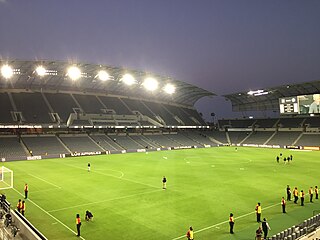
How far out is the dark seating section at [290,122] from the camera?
87394mm

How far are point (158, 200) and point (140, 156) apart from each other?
119 ft

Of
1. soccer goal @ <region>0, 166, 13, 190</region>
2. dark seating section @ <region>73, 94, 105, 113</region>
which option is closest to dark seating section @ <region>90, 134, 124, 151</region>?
dark seating section @ <region>73, 94, 105, 113</region>

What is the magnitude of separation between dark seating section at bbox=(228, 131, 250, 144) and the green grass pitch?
183ft

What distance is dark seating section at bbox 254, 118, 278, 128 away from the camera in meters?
95.5

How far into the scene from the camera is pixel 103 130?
79812mm

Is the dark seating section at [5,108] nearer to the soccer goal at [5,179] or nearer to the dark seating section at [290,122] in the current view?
the soccer goal at [5,179]

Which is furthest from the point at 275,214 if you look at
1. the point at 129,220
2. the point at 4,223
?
the point at 4,223

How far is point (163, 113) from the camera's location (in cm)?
9850

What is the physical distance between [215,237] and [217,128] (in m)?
98.3

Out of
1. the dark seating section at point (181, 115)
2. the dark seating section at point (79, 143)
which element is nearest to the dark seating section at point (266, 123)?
the dark seating section at point (181, 115)

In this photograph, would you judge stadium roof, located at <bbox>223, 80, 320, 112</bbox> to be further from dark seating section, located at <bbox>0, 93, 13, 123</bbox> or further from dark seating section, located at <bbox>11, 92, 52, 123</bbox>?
dark seating section, located at <bbox>0, 93, 13, 123</bbox>

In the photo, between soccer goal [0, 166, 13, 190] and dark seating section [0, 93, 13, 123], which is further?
dark seating section [0, 93, 13, 123]

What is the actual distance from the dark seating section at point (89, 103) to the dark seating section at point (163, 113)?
20.7 meters

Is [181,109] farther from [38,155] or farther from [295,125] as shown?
[38,155]
